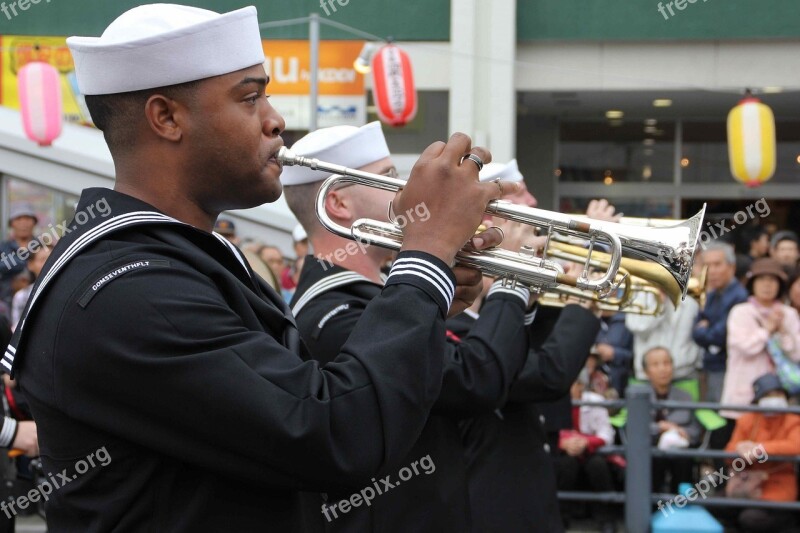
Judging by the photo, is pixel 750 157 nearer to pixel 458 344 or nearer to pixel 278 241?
pixel 278 241

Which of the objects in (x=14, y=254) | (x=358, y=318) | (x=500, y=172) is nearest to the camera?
(x=358, y=318)

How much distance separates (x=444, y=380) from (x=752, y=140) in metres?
8.87

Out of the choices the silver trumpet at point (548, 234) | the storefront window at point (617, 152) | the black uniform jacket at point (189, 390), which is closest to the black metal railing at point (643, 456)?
the silver trumpet at point (548, 234)

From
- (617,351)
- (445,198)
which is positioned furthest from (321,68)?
(445,198)

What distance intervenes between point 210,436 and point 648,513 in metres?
5.05

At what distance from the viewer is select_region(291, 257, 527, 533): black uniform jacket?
271 centimetres

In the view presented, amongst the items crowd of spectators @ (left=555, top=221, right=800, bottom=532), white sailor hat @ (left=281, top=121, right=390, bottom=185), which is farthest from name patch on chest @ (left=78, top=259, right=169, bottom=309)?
crowd of spectators @ (left=555, top=221, right=800, bottom=532)

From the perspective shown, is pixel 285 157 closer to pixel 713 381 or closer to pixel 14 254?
pixel 713 381

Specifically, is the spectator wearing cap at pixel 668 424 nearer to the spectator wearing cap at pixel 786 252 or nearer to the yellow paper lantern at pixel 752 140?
the spectator wearing cap at pixel 786 252

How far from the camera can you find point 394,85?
11.7 meters

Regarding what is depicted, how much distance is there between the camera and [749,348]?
6.79 m

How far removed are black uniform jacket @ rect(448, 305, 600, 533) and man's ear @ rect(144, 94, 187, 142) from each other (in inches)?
82.5

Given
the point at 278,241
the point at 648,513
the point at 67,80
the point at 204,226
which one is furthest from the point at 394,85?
the point at 204,226

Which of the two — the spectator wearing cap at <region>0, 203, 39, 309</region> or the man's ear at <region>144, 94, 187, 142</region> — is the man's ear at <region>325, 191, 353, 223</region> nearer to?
the man's ear at <region>144, 94, 187, 142</region>
